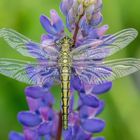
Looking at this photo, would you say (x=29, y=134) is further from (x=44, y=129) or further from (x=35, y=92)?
(x=35, y=92)

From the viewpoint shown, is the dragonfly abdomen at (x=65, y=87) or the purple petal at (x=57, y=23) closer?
the dragonfly abdomen at (x=65, y=87)

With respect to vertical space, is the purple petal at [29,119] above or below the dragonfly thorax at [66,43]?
below

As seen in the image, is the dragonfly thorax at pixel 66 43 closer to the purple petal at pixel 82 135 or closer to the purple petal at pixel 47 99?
the purple petal at pixel 47 99

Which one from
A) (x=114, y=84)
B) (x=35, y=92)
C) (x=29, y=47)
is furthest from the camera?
(x=114, y=84)

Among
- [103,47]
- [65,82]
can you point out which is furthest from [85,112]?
[103,47]

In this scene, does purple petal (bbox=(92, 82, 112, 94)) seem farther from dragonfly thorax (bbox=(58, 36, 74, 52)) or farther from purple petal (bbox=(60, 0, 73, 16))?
purple petal (bbox=(60, 0, 73, 16))

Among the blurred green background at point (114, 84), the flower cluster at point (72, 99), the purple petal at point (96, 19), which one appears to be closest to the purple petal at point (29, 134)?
the flower cluster at point (72, 99)

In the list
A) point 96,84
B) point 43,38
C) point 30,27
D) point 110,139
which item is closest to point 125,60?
point 96,84
